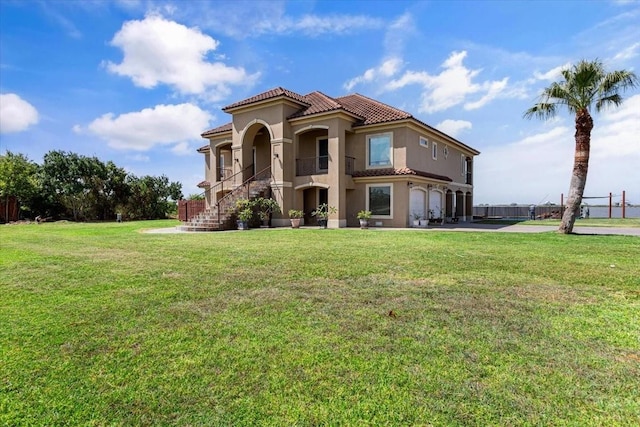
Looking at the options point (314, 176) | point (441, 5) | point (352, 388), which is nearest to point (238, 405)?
point (352, 388)

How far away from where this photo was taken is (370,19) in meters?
15.3

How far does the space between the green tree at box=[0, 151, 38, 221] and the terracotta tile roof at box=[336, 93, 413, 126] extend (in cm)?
2704

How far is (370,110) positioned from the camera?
2202 cm

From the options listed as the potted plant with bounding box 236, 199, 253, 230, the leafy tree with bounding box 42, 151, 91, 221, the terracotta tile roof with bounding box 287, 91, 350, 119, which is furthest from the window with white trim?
Result: the leafy tree with bounding box 42, 151, 91, 221

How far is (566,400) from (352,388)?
61.1 inches

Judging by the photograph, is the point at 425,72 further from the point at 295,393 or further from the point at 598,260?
the point at 295,393

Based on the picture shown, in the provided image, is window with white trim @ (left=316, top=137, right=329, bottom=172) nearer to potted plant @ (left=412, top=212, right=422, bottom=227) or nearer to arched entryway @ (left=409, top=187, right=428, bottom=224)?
arched entryway @ (left=409, top=187, right=428, bottom=224)

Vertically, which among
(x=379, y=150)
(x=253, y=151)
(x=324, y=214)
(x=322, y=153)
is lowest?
(x=324, y=214)

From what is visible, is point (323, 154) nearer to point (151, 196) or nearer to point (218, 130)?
point (218, 130)

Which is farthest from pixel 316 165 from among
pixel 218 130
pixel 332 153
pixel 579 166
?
pixel 579 166

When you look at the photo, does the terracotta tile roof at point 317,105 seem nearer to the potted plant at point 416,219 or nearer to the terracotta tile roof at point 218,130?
the terracotta tile roof at point 218,130

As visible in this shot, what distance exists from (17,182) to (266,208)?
2392 centimetres

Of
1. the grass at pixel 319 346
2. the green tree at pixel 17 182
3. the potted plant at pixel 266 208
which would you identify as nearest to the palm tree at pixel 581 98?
the grass at pixel 319 346

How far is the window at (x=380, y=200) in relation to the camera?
19891 mm
